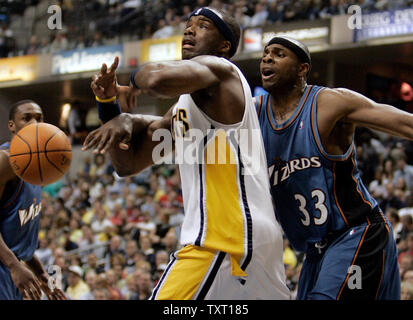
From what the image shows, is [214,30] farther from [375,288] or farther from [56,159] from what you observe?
[375,288]

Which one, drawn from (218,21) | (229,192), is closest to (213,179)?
(229,192)

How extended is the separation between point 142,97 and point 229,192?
13197mm

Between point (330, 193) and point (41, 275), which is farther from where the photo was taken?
point (41, 275)

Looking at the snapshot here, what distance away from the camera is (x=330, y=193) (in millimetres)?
3467

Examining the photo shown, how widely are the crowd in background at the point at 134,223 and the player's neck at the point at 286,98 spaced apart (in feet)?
10.4

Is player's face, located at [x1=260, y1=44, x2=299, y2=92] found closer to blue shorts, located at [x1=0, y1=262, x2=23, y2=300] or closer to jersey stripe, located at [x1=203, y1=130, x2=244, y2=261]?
jersey stripe, located at [x1=203, y1=130, x2=244, y2=261]

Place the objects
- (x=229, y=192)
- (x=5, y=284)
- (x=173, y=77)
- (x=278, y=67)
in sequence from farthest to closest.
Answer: (x=5, y=284)
(x=278, y=67)
(x=229, y=192)
(x=173, y=77)

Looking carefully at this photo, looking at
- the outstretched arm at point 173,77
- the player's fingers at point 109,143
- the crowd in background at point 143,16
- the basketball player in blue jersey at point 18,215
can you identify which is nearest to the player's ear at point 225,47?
the outstretched arm at point 173,77

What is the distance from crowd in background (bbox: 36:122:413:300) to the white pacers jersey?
11.7 feet

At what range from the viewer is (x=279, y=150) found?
359 centimetres

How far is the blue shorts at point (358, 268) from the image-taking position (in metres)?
3.32

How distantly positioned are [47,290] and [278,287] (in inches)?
93.5

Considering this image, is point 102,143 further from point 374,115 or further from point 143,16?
point 143,16

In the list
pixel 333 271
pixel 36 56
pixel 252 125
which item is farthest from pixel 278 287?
pixel 36 56
